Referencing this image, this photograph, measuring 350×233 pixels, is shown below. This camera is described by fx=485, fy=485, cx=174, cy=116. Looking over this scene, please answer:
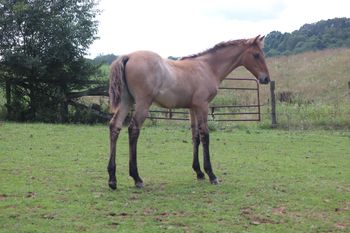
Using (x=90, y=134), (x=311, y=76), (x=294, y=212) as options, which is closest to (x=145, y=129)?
(x=90, y=134)

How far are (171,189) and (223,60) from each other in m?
2.59

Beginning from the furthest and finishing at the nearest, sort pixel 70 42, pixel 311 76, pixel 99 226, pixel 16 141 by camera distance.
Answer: pixel 311 76 < pixel 70 42 < pixel 16 141 < pixel 99 226

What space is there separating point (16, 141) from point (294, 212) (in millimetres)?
8012

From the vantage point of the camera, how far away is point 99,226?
18.0 ft

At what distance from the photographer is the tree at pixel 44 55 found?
17.0 metres

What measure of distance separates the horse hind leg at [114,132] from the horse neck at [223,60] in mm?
1798

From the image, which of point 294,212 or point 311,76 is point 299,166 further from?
point 311,76

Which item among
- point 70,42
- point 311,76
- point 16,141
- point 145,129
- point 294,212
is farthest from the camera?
point 311,76

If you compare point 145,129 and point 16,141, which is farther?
point 145,129

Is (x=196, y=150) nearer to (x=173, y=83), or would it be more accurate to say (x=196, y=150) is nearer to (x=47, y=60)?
(x=173, y=83)

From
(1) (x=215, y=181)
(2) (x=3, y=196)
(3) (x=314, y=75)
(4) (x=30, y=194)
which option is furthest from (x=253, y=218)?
(3) (x=314, y=75)

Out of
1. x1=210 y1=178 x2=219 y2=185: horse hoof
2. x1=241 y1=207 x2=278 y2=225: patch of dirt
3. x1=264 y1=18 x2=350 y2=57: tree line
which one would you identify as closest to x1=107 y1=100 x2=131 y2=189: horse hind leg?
x1=210 y1=178 x2=219 y2=185: horse hoof

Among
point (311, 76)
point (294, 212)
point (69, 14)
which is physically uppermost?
point (69, 14)

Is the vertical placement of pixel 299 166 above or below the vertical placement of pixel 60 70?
below
